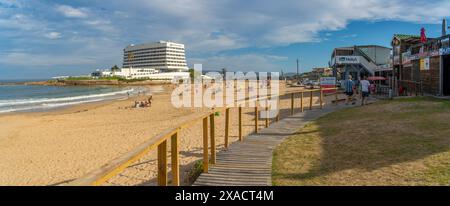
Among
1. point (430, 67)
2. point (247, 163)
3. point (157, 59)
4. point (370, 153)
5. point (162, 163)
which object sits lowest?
point (247, 163)

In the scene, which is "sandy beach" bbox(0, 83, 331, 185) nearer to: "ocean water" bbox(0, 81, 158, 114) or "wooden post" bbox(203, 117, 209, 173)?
"wooden post" bbox(203, 117, 209, 173)

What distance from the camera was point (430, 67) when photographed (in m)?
17.0

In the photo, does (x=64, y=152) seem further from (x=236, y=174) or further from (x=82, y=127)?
(x=236, y=174)

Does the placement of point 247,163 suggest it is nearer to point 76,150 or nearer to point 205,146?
point 205,146

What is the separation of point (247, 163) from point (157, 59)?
437ft

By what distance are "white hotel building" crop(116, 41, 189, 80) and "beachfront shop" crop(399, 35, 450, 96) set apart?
365 feet

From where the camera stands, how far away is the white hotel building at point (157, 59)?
419ft

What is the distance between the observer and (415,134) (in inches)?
278

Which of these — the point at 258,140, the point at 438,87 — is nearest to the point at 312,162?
the point at 258,140

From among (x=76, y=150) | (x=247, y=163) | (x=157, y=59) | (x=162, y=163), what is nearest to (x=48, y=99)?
(x=76, y=150)

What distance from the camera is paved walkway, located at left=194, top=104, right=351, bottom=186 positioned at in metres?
4.88

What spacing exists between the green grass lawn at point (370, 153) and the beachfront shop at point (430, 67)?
7523mm
